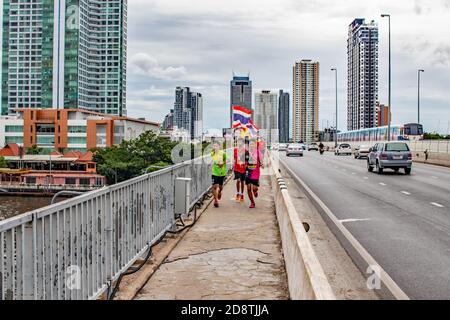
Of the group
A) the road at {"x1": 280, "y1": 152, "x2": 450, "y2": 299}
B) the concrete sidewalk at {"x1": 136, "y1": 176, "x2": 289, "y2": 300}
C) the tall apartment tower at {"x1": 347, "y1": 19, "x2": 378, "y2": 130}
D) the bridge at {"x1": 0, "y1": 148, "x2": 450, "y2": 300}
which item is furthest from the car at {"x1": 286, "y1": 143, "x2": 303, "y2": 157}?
the tall apartment tower at {"x1": 347, "y1": 19, "x2": 378, "y2": 130}

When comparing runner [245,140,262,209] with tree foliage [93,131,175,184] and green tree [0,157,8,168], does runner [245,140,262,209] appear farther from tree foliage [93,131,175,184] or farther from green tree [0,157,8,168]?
green tree [0,157,8,168]

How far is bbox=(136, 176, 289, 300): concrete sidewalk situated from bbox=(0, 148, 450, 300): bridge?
0.02m

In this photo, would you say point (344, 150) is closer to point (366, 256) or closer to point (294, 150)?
point (294, 150)

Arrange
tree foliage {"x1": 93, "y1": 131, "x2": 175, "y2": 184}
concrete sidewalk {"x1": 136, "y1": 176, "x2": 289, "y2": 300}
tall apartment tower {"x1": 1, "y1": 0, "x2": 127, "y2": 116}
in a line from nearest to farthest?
concrete sidewalk {"x1": 136, "y1": 176, "x2": 289, "y2": 300}
tree foliage {"x1": 93, "y1": 131, "x2": 175, "y2": 184}
tall apartment tower {"x1": 1, "y1": 0, "x2": 127, "y2": 116}

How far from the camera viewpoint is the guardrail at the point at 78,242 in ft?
14.2

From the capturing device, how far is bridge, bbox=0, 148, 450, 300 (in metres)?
4.75

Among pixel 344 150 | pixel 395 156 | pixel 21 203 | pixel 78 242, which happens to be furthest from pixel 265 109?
pixel 78 242

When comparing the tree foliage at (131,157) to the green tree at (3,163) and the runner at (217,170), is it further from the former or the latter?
the runner at (217,170)

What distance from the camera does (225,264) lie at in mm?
8227

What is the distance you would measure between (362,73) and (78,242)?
150 m

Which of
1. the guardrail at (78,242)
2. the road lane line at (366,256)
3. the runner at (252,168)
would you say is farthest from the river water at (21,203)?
the guardrail at (78,242)

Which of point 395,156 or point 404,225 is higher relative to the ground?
point 395,156

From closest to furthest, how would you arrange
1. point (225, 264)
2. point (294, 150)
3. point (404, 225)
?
1. point (225, 264)
2. point (404, 225)
3. point (294, 150)

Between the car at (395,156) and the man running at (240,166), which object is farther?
the car at (395,156)
